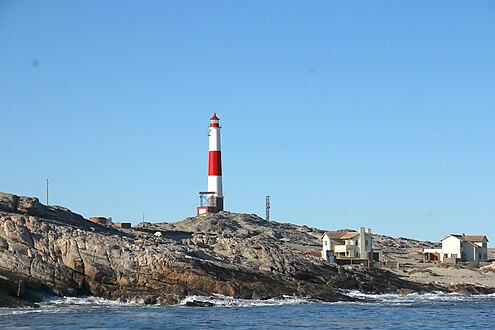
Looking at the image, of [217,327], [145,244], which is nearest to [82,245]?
[145,244]

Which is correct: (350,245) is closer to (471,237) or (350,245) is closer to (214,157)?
(471,237)

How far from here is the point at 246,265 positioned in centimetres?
5000

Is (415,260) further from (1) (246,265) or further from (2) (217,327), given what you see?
(2) (217,327)

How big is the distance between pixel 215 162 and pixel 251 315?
47271 mm

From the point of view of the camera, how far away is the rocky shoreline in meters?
42.8

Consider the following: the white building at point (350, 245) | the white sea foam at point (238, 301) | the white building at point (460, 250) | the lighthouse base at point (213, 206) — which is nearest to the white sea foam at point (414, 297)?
the white sea foam at point (238, 301)

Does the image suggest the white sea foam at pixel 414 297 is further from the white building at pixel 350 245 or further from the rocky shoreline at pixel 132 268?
the white building at pixel 350 245

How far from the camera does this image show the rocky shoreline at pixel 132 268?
4275 centimetres

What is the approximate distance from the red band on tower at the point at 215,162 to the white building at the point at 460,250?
68.2 ft

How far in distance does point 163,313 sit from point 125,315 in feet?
5.80

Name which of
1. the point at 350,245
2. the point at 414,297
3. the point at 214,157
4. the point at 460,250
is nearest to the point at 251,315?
the point at 414,297

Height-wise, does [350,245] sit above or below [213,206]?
below

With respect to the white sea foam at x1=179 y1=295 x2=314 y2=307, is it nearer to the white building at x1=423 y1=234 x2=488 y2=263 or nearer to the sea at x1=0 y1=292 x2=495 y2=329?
the sea at x1=0 y1=292 x2=495 y2=329

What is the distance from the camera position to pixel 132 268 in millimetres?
44562
